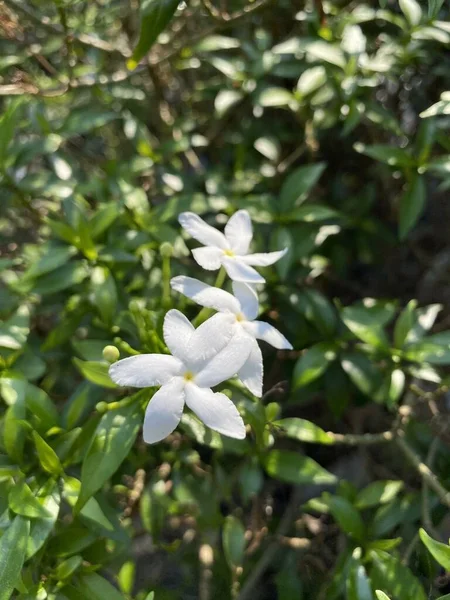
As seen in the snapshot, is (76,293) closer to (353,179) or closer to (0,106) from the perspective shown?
(0,106)

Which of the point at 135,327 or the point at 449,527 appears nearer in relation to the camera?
the point at 135,327

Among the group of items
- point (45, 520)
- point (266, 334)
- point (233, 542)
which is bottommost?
point (233, 542)

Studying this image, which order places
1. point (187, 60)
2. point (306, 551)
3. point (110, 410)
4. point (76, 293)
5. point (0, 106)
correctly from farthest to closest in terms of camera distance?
point (0, 106) → point (187, 60) → point (306, 551) → point (76, 293) → point (110, 410)

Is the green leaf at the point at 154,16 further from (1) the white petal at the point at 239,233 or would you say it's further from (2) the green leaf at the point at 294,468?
(2) the green leaf at the point at 294,468

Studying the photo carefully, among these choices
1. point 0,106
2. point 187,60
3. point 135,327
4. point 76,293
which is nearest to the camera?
point 135,327

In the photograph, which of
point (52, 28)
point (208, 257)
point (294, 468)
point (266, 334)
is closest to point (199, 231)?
point (208, 257)

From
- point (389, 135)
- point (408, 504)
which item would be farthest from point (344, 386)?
point (389, 135)

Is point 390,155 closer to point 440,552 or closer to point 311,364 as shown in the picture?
point 311,364

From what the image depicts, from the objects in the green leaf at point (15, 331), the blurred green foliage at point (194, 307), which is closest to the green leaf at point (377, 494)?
the blurred green foliage at point (194, 307)
